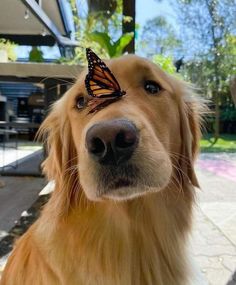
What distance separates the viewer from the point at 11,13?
28.0ft

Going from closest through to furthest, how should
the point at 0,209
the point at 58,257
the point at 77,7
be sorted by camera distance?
1. the point at 58,257
2. the point at 0,209
3. the point at 77,7

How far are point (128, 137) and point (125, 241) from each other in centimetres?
61

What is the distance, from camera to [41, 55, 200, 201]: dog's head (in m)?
1.31

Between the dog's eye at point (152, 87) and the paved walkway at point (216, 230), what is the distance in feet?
2.19

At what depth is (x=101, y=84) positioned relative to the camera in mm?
1562

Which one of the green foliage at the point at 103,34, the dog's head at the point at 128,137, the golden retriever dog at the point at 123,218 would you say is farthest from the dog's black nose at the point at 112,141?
the green foliage at the point at 103,34

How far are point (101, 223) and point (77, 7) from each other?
598cm

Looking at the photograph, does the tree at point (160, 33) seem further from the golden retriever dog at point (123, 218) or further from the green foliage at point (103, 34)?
the golden retriever dog at point (123, 218)

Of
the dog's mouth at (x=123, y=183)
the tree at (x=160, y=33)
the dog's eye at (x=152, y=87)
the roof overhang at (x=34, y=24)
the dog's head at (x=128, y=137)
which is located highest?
the tree at (x=160, y=33)

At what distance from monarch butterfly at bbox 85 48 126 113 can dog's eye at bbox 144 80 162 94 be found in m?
0.20

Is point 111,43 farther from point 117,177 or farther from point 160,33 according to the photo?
point 160,33

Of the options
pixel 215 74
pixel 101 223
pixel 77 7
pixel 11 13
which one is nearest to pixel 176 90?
pixel 101 223

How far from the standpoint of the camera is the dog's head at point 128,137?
131 centimetres

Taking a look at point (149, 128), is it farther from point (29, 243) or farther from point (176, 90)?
point (29, 243)
